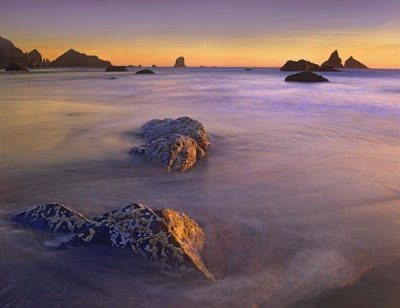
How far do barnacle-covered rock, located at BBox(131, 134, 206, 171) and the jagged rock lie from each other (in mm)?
2948

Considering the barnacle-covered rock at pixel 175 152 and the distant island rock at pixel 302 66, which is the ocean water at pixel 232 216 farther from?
the distant island rock at pixel 302 66

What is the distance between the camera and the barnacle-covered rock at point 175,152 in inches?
293

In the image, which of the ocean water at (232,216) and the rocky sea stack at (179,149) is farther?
the rocky sea stack at (179,149)

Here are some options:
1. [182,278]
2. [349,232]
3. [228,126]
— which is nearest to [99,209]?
[182,278]

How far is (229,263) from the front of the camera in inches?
157

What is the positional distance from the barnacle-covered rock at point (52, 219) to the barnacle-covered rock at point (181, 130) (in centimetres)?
456

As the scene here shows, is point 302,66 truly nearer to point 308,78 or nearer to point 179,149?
point 308,78

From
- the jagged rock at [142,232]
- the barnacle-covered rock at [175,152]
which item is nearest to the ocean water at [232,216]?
the jagged rock at [142,232]

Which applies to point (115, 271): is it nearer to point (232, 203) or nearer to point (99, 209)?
point (99, 209)

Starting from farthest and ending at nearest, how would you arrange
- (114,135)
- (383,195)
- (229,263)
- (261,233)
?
(114,135) → (383,195) → (261,233) → (229,263)

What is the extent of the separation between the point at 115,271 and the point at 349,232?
280 centimetres

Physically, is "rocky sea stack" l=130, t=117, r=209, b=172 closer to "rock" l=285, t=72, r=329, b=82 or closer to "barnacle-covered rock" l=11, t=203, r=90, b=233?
"barnacle-covered rock" l=11, t=203, r=90, b=233

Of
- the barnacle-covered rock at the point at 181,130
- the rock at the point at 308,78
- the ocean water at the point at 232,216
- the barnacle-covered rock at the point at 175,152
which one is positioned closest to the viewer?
the ocean water at the point at 232,216

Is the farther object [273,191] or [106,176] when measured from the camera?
[106,176]
